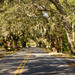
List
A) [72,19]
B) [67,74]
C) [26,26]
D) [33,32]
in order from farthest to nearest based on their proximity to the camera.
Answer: [33,32], [26,26], [72,19], [67,74]

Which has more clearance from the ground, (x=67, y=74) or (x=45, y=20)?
(x=45, y=20)

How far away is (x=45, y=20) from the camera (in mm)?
50406

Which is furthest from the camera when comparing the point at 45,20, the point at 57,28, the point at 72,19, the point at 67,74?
the point at 57,28

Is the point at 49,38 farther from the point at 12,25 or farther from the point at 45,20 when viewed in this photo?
the point at 45,20

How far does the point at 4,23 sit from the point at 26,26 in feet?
16.9

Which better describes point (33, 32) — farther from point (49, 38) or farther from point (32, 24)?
point (32, 24)

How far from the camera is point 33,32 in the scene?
65000mm

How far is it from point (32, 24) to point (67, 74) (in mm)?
37741

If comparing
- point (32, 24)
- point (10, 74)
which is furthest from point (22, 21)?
point (10, 74)

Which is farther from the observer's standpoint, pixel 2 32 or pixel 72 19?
pixel 2 32

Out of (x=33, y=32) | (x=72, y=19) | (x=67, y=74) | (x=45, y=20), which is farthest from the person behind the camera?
(x=33, y=32)

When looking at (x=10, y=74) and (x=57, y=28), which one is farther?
(x=57, y=28)

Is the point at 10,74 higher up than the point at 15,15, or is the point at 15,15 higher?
the point at 15,15

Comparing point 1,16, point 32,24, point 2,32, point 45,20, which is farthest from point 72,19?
point 2,32
